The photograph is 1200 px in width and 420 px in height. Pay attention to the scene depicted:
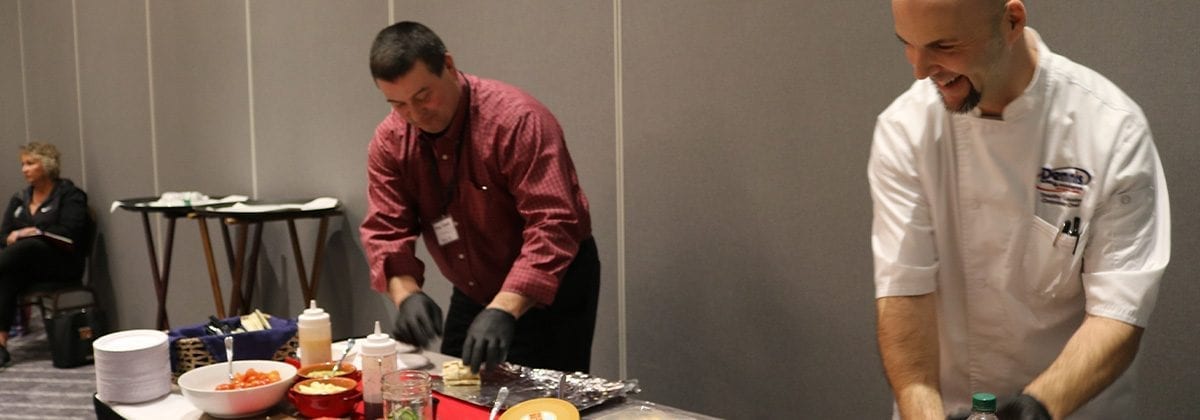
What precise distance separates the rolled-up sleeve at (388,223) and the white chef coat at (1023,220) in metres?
1.18

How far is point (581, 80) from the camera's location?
3.35 m

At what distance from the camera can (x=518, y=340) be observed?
2479 mm

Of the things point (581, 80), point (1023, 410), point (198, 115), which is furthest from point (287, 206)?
point (1023, 410)

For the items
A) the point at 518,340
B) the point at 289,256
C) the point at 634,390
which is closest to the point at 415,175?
the point at 518,340

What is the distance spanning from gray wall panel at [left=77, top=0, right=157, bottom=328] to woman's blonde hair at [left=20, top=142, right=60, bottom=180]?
367 millimetres

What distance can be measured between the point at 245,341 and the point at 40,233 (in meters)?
4.19

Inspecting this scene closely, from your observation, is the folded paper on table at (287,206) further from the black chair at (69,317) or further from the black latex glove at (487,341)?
the black latex glove at (487,341)

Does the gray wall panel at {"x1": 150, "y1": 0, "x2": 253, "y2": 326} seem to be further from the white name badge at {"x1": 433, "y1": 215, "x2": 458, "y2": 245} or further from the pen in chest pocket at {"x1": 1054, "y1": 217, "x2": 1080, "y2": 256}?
the pen in chest pocket at {"x1": 1054, "y1": 217, "x2": 1080, "y2": 256}

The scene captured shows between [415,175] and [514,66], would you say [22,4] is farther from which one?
[415,175]

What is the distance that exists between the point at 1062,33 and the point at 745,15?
87 centimetres

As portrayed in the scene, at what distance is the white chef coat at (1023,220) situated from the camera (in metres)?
1.54

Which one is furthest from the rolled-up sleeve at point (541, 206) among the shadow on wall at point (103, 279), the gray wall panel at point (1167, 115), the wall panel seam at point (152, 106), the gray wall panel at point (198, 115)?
the shadow on wall at point (103, 279)

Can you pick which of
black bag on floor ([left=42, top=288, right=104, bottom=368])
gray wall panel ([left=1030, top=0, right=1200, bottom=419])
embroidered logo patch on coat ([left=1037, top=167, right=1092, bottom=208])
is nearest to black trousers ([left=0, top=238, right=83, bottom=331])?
black bag on floor ([left=42, top=288, right=104, bottom=368])

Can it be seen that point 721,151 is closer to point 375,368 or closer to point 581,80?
point 581,80
